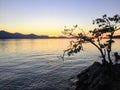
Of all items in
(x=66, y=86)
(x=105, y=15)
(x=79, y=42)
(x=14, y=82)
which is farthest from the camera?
(x=14, y=82)

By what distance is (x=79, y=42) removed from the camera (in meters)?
29.5

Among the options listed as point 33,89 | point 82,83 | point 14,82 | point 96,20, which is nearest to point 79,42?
point 96,20

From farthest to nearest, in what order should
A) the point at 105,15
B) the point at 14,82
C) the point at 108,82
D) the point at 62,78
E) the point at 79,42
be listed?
the point at 62,78
the point at 14,82
the point at 79,42
the point at 105,15
the point at 108,82

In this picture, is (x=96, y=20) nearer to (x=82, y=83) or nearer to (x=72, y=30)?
(x=72, y=30)

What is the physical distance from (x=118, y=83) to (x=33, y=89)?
47.8 feet

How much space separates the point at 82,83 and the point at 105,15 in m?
12.3

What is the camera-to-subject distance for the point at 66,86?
31.7 meters

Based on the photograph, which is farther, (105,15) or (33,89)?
(33,89)

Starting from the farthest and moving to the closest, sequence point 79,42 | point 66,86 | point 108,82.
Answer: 1. point 66,86
2. point 79,42
3. point 108,82

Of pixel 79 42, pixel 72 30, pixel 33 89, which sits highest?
pixel 72 30

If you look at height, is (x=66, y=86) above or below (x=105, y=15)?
below

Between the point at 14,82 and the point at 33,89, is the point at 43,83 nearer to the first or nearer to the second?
the point at 33,89

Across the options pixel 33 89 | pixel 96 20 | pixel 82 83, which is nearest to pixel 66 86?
pixel 82 83

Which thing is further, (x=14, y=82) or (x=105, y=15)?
(x=14, y=82)
